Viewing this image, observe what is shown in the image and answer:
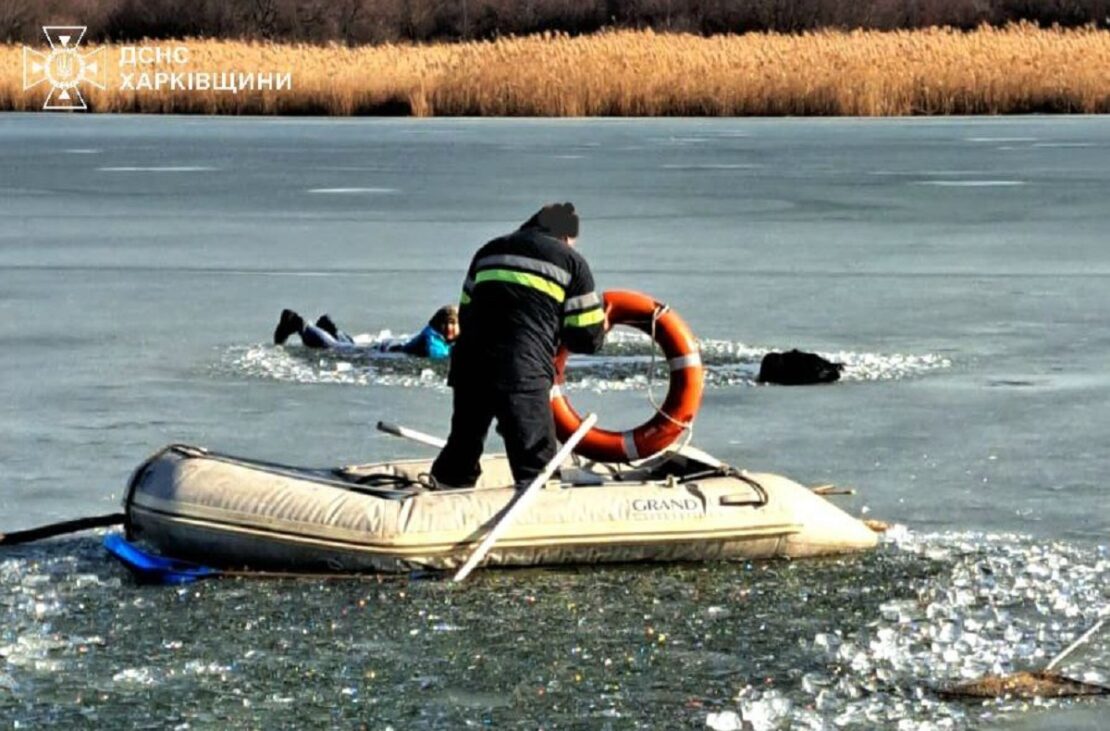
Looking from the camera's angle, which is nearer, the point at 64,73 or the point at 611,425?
the point at 611,425

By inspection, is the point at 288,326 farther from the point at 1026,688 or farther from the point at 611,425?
the point at 1026,688

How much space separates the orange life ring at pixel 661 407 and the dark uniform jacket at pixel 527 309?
1.52 ft

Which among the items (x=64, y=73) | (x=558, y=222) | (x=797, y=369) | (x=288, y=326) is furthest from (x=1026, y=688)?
(x=64, y=73)

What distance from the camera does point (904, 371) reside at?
12.2 meters

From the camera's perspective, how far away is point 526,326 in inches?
321

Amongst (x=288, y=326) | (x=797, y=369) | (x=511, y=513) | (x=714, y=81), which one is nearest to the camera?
(x=511, y=513)

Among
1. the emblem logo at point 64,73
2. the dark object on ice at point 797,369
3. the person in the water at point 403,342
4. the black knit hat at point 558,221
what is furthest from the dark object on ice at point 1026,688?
the emblem logo at point 64,73

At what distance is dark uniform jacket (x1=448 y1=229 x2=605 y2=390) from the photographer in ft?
26.7

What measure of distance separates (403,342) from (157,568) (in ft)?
18.3

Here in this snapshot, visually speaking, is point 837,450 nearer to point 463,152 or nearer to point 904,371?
point 904,371

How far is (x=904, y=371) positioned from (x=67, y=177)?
1768cm

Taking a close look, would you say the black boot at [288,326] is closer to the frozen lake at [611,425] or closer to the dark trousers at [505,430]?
the frozen lake at [611,425]

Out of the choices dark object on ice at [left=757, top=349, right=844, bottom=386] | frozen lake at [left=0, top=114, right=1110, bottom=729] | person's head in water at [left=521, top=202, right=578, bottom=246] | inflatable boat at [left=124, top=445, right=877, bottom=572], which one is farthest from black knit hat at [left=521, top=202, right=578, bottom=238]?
dark object on ice at [left=757, top=349, right=844, bottom=386]

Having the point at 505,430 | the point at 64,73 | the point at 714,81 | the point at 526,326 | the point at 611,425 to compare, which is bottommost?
the point at 64,73
